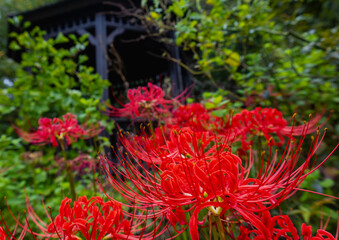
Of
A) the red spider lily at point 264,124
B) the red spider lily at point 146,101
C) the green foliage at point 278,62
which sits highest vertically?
the green foliage at point 278,62

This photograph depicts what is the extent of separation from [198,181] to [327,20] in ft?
11.0

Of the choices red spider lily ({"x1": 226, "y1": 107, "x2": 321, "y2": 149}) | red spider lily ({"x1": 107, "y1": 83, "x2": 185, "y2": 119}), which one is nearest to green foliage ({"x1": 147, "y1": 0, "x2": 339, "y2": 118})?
red spider lily ({"x1": 107, "y1": 83, "x2": 185, "y2": 119})

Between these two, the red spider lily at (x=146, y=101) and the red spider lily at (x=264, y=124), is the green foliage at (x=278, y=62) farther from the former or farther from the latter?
the red spider lily at (x=264, y=124)

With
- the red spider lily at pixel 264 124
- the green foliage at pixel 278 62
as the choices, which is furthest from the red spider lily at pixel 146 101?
the green foliage at pixel 278 62

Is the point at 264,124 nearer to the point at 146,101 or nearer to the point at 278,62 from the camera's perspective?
the point at 146,101

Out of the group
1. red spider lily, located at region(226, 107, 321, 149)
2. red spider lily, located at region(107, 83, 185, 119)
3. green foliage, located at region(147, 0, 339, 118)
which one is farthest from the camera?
green foliage, located at region(147, 0, 339, 118)

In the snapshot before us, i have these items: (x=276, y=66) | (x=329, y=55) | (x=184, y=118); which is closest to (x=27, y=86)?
(x=184, y=118)

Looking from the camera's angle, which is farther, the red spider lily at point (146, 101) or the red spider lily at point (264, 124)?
the red spider lily at point (146, 101)

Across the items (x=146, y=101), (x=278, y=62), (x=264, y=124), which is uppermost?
(x=278, y=62)

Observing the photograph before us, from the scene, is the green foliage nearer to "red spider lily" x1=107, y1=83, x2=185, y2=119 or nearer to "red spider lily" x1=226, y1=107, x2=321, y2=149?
"red spider lily" x1=107, y1=83, x2=185, y2=119

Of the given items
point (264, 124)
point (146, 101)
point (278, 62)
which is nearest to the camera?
point (264, 124)

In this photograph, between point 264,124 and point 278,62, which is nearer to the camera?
point 264,124

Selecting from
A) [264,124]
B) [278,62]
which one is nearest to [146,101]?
[264,124]

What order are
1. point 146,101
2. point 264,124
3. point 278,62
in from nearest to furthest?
point 264,124 → point 146,101 → point 278,62
